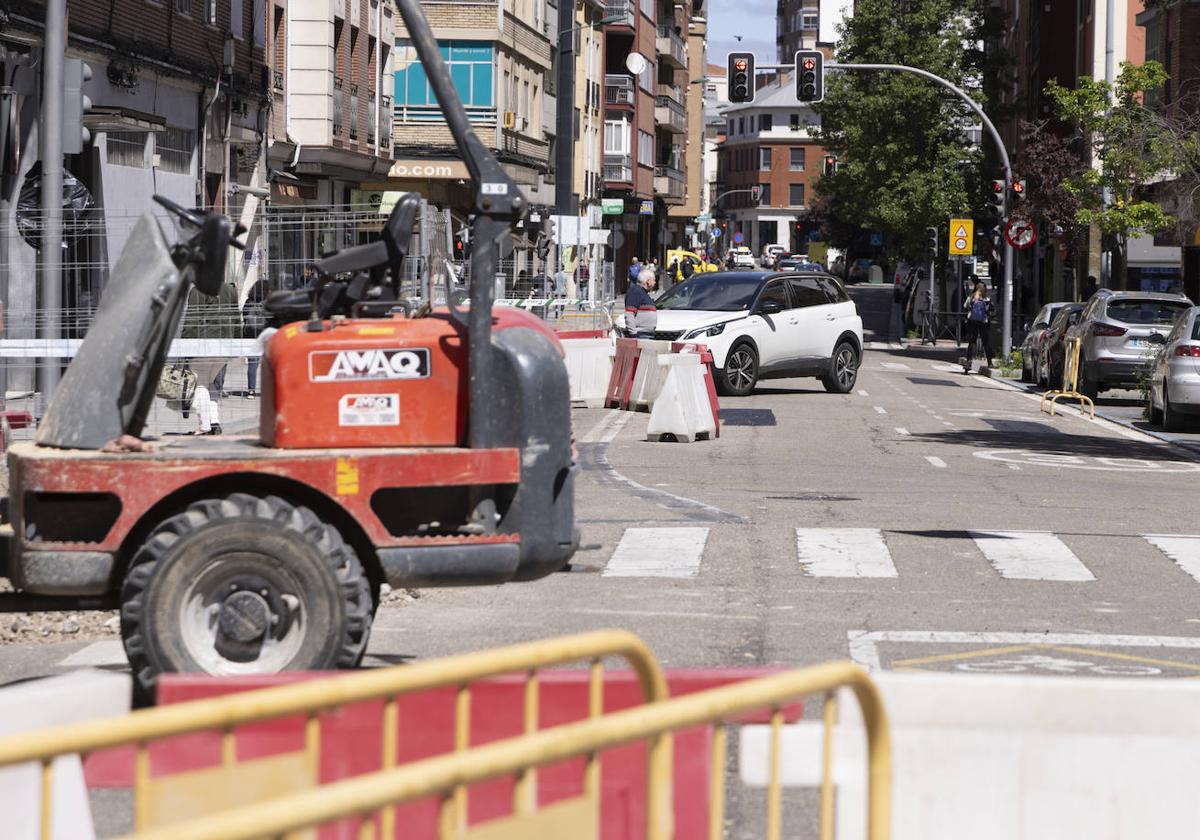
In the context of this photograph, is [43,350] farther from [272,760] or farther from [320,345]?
[272,760]

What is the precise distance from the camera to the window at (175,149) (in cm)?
2972

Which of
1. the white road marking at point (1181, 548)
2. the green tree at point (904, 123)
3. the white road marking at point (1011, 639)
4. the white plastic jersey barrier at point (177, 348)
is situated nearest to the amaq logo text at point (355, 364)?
the white road marking at point (1011, 639)

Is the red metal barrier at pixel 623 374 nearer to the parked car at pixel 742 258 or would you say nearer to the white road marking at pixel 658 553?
the white road marking at pixel 658 553

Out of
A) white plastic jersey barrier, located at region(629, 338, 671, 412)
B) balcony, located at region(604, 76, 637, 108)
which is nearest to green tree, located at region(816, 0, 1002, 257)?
balcony, located at region(604, 76, 637, 108)

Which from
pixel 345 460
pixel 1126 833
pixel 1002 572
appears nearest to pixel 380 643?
pixel 345 460

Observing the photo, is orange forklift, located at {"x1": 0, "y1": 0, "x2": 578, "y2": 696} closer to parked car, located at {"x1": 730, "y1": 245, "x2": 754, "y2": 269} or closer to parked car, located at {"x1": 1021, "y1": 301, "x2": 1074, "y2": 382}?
parked car, located at {"x1": 1021, "y1": 301, "x2": 1074, "y2": 382}

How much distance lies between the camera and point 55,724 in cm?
454

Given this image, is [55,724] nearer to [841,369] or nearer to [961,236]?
[841,369]

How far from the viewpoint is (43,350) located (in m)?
15.6

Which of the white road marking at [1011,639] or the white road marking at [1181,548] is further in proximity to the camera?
the white road marking at [1181,548]

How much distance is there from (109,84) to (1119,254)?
2142cm

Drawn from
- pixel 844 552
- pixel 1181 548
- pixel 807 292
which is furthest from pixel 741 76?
pixel 844 552

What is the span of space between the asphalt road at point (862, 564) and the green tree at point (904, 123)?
37.9 m

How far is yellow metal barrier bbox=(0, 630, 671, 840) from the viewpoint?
11.3 ft
